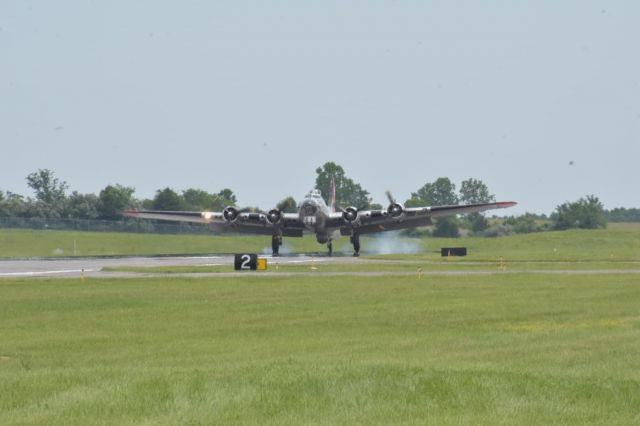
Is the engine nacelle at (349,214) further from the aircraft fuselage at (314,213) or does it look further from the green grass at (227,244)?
the green grass at (227,244)

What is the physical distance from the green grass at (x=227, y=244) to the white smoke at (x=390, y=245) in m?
0.60

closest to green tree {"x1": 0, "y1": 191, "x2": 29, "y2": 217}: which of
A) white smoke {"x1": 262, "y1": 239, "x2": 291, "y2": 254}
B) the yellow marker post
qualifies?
white smoke {"x1": 262, "y1": 239, "x2": 291, "y2": 254}

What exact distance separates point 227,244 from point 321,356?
99.4m

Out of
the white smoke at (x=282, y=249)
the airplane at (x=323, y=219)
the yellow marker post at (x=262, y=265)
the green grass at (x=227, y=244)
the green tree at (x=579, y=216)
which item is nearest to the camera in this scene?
the yellow marker post at (x=262, y=265)

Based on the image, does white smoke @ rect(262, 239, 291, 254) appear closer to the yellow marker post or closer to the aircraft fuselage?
the aircraft fuselage

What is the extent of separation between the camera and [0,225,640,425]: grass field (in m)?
14.1

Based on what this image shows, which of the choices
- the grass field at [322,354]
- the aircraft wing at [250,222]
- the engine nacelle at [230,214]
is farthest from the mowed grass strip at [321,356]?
the aircraft wing at [250,222]

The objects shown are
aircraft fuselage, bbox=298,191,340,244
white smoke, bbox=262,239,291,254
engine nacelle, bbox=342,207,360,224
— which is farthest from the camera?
white smoke, bbox=262,239,291,254

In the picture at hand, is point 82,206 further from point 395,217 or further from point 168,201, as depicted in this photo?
point 395,217

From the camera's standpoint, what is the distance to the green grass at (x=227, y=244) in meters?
106

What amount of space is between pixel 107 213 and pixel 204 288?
406 feet

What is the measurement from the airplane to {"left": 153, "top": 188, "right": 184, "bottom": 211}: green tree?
77.7m

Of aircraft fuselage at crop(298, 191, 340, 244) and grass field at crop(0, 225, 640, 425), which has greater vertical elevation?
aircraft fuselage at crop(298, 191, 340, 244)

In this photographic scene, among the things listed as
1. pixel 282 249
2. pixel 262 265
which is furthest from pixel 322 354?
pixel 282 249
